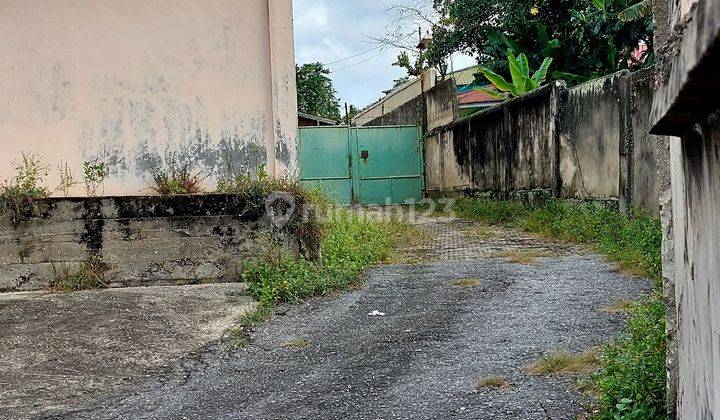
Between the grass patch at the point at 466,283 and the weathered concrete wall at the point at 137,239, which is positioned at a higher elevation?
the weathered concrete wall at the point at 137,239

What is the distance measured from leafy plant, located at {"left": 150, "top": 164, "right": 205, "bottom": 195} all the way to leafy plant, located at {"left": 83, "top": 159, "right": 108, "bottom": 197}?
462mm

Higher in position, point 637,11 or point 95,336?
point 637,11

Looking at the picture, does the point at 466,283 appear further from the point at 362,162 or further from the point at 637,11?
the point at 362,162

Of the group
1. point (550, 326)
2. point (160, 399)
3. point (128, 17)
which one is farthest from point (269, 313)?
point (128, 17)

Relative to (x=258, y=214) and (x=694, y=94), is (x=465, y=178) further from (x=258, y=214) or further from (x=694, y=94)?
(x=694, y=94)

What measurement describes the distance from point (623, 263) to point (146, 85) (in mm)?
4770

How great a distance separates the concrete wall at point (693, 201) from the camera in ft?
2.88

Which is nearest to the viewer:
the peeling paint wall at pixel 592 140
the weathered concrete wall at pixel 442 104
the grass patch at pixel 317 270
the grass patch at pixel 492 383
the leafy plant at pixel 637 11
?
the grass patch at pixel 492 383

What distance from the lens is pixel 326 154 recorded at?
14.6 metres

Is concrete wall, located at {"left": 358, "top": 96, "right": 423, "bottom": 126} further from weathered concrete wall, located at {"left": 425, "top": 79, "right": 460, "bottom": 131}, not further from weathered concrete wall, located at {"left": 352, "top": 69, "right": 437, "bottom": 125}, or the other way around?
weathered concrete wall, located at {"left": 425, "top": 79, "right": 460, "bottom": 131}

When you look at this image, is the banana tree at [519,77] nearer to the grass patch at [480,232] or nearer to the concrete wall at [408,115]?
the concrete wall at [408,115]

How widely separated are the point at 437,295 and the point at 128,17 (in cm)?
395

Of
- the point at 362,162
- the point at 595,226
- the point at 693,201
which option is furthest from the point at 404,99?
the point at 693,201

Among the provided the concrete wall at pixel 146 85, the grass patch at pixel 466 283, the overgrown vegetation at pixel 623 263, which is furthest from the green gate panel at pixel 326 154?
the grass patch at pixel 466 283
